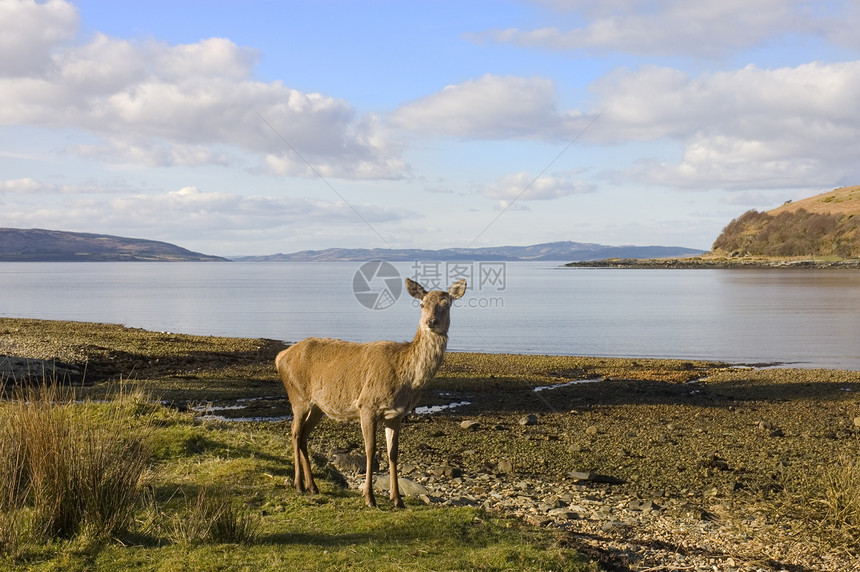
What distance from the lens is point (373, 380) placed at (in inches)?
330

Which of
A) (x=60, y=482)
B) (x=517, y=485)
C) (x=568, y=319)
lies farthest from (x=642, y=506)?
(x=568, y=319)

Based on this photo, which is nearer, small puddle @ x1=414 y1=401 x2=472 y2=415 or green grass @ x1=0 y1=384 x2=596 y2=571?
green grass @ x1=0 y1=384 x2=596 y2=571

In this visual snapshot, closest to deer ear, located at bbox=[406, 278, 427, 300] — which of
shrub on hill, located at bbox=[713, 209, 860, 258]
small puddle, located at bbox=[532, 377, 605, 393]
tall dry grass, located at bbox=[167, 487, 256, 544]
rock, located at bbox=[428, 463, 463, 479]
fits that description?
tall dry grass, located at bbox=[167, 487, 256, 544]

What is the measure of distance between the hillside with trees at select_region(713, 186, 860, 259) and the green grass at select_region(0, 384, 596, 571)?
560 ft

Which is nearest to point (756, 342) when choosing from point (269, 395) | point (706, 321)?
point (706, 321)

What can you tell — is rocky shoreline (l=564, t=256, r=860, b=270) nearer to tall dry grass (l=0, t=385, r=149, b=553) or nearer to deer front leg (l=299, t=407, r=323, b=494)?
deer front leg (l=299, t=407, r=323, b=494)

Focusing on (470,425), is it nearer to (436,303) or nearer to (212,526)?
(436,303)

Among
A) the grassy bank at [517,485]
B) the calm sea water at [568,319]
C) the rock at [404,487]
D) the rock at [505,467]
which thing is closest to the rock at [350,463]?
the grassy bank at [517,485]

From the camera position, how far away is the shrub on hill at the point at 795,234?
518ft

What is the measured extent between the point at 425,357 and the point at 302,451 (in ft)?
6.92

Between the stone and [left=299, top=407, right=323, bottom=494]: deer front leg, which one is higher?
[left=299, top=407, right=323, bottom=494]: deer front leg

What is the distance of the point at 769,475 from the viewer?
11578mm

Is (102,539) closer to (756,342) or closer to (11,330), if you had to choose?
(11,330)

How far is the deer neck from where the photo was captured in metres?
8.27
